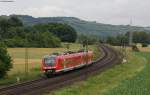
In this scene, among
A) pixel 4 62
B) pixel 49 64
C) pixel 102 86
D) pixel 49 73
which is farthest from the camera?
pixel 49 64

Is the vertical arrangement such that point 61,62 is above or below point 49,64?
above

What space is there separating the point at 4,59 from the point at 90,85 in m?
15.1

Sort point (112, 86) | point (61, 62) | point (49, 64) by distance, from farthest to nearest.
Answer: point (61, 62) < point (49, 64) < point (112, 86)

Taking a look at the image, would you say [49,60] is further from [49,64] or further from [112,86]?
[112,86]

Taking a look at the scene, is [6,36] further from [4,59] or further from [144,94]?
[144,94]

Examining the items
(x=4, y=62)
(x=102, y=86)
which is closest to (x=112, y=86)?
(x=102, y=86)

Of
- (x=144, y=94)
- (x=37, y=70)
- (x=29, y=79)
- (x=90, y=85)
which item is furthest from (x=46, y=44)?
(x=144, y=94)

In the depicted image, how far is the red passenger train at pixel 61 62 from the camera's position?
73188 mm

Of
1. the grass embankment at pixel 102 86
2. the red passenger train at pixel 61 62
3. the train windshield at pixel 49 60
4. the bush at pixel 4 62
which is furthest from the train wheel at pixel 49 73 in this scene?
the grass embankment at pixel 102 86

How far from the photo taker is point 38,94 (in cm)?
4716

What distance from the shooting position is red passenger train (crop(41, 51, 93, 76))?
73.2 metres

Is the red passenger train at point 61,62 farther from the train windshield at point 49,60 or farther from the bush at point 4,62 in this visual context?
the bush at point 4,62

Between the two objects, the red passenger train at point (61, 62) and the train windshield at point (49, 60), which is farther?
the train windshield at point (49, 60)

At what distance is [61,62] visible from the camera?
75.2m
